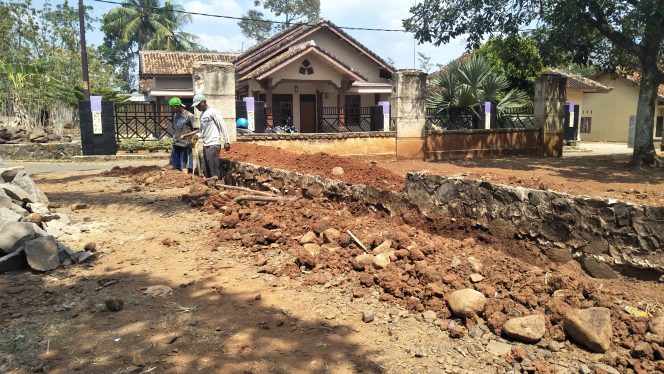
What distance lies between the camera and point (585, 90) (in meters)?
27.0

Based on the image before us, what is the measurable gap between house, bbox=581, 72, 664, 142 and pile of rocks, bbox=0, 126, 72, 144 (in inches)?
1056

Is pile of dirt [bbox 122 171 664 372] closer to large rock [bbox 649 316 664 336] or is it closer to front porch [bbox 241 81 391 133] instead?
large rock [bbox 649 316 664 336]

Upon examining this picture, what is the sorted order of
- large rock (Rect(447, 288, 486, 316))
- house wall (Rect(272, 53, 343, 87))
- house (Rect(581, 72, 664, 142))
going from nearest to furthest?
large rock (Rect(447, 288, 486, 316)) < house wall (Rect(272, 53, 343, 87)) < house (Rect(581, 72, 664, 142))

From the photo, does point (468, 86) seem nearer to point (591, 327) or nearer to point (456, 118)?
point (456, 118)

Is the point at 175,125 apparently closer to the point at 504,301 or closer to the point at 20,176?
the point at 20,176

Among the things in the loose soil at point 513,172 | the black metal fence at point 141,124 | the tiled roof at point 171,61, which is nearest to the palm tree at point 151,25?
the tiled roof at point 171,61

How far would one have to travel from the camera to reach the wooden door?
2420 centimetres

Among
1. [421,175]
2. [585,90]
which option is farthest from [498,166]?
[585,90]

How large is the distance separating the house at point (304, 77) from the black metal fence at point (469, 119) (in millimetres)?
5049

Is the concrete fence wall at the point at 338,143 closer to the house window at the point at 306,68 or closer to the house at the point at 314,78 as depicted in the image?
the house at the point at 314,78

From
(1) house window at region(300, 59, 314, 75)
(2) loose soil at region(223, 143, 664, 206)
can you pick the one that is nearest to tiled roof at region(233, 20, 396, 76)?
(1) house window at region(300, 59, 314, 75)

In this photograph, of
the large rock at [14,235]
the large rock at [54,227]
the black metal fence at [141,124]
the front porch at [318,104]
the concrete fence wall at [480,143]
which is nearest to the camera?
the large rock at [14,235]

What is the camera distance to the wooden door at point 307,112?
2420cm

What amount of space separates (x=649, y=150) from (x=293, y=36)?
16.7 m
